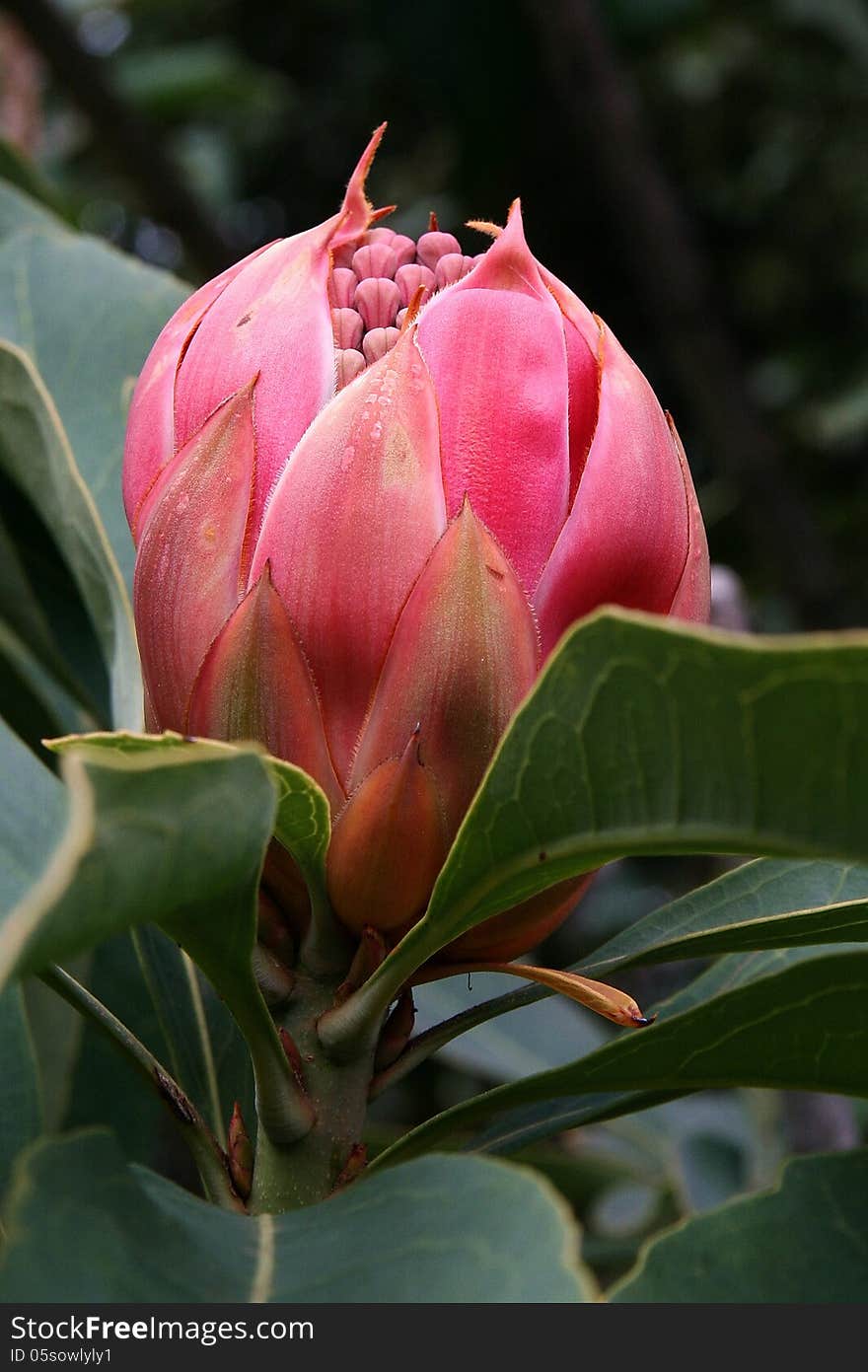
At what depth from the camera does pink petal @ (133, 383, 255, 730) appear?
516mm

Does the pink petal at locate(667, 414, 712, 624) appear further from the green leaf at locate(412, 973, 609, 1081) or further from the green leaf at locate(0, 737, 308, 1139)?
the green leaf at locate(412, 973, 609, 1081)

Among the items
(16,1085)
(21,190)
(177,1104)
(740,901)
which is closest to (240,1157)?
(177,1104)

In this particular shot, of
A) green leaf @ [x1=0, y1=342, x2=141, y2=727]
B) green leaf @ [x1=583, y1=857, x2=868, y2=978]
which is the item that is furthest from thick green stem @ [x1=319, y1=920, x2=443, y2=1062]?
green leaf @ [x1=0, y1=342, x2=141, y2=727]

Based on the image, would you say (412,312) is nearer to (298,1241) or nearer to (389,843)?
(389,843)

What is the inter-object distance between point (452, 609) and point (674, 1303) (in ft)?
0.82

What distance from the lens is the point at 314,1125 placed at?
1.87 ft

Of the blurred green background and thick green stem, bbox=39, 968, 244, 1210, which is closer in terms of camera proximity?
thick green stem, bbox=39, 968, 244, 1210

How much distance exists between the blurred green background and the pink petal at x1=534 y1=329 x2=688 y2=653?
1.56 ft

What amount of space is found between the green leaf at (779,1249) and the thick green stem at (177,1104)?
0.18 meters

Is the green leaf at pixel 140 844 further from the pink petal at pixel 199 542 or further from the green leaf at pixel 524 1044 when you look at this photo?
the green leaf at pixel 524 1044

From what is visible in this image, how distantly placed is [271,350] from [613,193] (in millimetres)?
1670

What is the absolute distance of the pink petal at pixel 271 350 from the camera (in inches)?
20.9

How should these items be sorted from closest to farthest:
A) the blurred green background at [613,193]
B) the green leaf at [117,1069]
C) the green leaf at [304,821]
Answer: the green leaf at [304,821] → the green leaf at [117,1069] → the blurred green background at [613,193]

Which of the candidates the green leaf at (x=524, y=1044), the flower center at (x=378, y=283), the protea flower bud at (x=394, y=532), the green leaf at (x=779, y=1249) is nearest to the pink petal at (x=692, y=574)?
the protea flower bud at (x=394, y=532)
